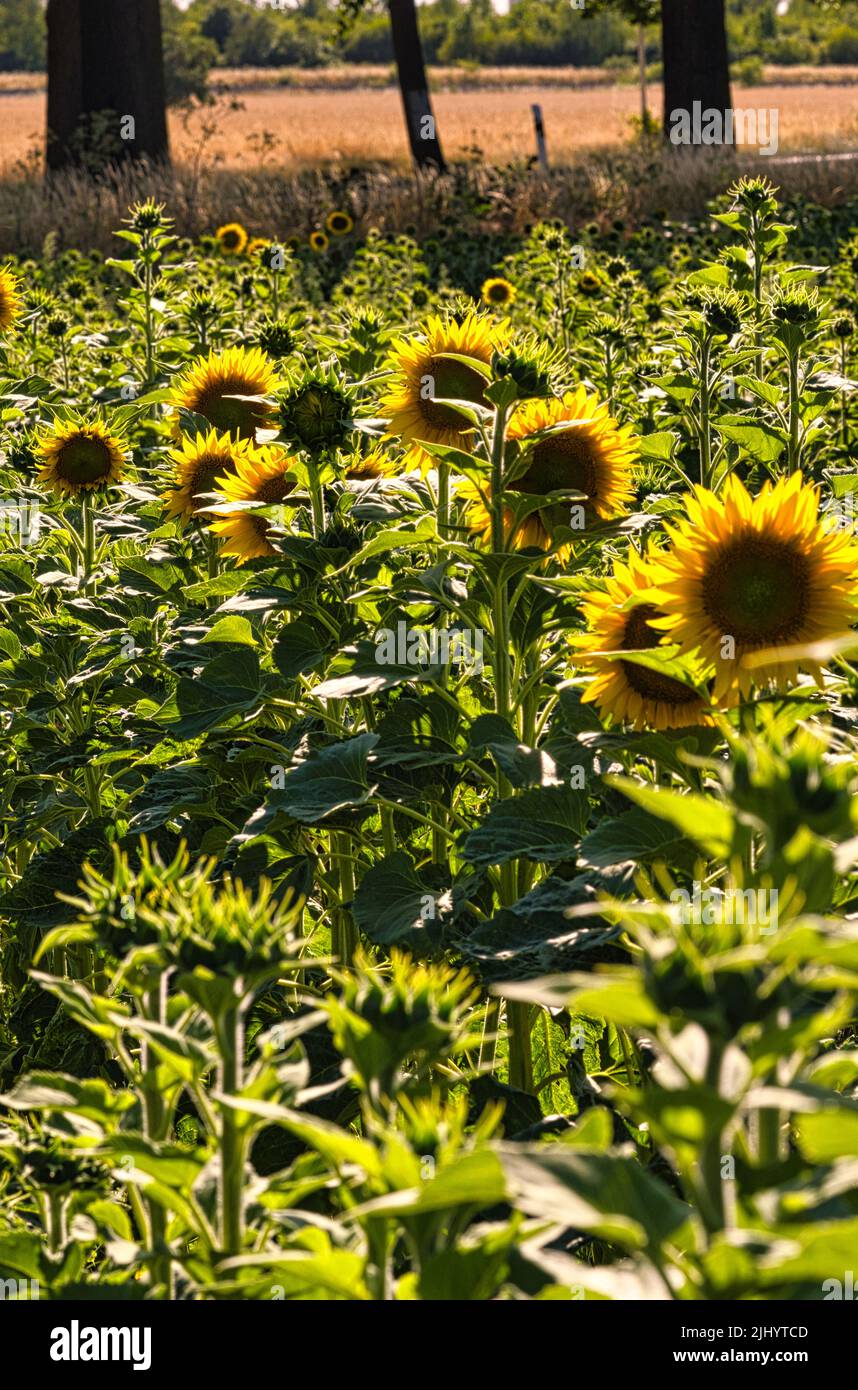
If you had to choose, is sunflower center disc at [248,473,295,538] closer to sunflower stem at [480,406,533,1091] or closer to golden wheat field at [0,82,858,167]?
sunflower stem at [480,406,533,1091]

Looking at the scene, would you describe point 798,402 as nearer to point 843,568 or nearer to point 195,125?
point 843,568

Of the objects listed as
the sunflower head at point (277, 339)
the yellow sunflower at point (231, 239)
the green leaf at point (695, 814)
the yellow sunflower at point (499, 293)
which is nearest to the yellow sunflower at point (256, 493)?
the sunflower head at point (277, 339)

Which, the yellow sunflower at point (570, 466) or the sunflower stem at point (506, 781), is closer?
the sunflower stem at point (506, 781)

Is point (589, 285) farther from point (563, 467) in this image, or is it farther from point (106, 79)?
point (106, 79)

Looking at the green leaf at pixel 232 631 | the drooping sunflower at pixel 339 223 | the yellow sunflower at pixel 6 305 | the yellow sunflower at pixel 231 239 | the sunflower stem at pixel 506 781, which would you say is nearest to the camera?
the sunflower stem at pixel 506 781

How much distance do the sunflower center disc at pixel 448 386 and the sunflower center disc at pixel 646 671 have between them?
79 centimetres

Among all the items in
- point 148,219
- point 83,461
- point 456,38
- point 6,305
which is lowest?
point 83,461

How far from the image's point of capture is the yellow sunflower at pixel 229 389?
3.22 meters

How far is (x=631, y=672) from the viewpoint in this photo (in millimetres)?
2049

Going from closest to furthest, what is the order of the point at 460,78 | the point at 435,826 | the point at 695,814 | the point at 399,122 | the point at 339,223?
the point at 695,814 → the point at 435,826 → the point at 339,223 → the point at 399,122 → the point at 460,78

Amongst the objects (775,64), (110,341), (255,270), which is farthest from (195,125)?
(775,64)

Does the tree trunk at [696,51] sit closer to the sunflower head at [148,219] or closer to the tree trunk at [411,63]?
the tree trunk at [411,63]

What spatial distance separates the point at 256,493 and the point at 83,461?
67 cm

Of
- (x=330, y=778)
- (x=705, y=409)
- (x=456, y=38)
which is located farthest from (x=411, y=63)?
(x=456, y=38)
